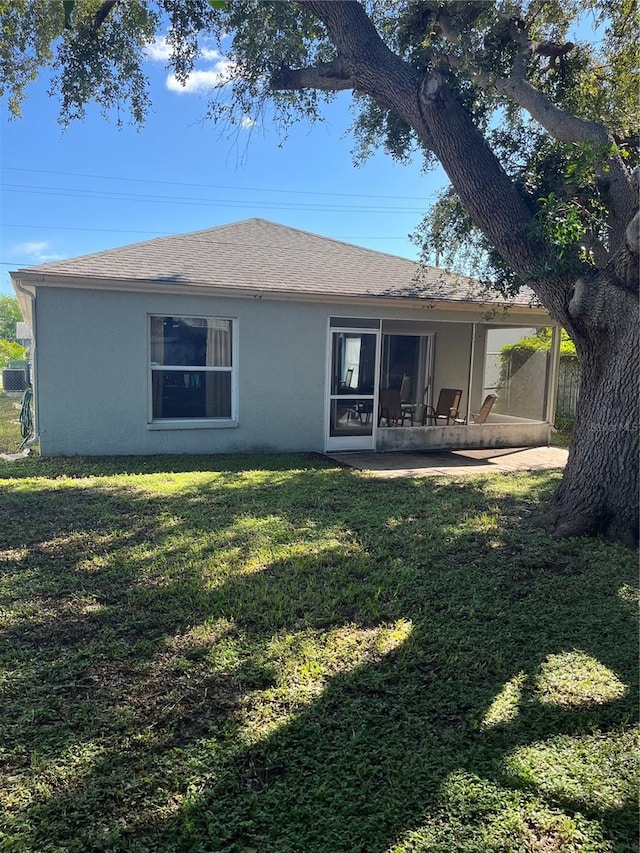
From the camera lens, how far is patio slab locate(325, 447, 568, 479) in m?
9.57

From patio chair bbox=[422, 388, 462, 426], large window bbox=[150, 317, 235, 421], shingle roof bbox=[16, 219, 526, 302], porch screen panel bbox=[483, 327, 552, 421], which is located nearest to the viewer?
shingle roof bbox=[16, 219, 526, 302]

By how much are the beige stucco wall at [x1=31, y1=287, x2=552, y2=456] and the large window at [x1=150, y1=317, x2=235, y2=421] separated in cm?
21

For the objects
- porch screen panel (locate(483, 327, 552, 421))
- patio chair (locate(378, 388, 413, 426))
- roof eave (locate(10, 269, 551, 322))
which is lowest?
patio chair (locate(378, 388, 413, 426))

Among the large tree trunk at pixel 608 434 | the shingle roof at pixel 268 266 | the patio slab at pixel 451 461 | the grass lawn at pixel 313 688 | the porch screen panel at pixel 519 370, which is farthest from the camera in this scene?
the porch screen panel at pixel 519 370

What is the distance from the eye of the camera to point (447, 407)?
13.3m

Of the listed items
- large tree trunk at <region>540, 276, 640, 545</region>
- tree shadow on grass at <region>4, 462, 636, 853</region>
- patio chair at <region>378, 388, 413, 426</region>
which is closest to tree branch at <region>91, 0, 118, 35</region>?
tree shadow on grass at <region>4, 462, 636, 853</region>

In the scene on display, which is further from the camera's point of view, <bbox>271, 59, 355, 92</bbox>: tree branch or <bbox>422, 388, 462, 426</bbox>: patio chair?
<bbox>422, 388, 462, 426</bbox>: patio chair

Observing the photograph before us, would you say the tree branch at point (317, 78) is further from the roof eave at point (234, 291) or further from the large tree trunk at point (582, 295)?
the roof eave at point (234, 291)

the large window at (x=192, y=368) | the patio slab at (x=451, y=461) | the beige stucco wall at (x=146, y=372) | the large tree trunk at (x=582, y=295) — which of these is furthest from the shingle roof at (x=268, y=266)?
the large tree trunk at (x=582, y=295)

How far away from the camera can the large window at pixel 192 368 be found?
995 centimetres

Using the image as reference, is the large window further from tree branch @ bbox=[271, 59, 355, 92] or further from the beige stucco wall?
tree branch @ bbox=[271, 59, 355, 92]

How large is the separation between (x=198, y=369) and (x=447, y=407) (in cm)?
595

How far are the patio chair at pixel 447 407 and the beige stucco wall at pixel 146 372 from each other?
91.5 inches

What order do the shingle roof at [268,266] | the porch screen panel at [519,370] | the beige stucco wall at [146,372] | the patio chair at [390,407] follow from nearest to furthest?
the beige stucco wall at [146,372], the shingle roof at [268,266], the patio chair at [390,407], the porch screen panel at [519,370]
